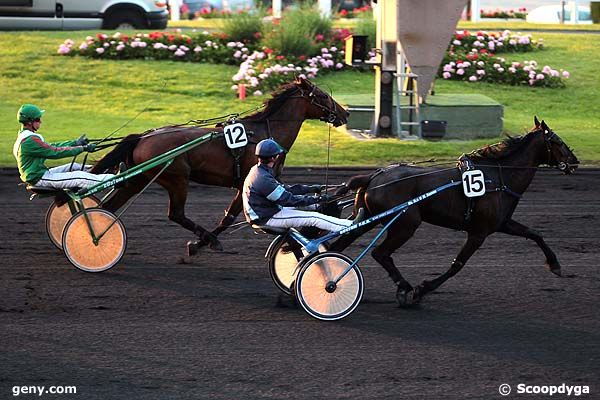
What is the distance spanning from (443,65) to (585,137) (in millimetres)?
4824

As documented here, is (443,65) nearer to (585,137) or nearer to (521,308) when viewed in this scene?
(585,137)

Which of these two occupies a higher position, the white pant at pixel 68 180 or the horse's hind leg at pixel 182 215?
the white pant at pixel 68 180

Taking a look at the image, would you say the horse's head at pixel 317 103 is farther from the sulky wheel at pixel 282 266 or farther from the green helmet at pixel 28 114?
the green helmet at pixel 28 114

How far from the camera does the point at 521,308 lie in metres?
8.79

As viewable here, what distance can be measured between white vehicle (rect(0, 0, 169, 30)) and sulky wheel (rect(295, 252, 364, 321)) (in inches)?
677

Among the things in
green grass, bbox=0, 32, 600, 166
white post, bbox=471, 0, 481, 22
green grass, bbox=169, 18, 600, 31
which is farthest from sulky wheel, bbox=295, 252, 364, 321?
white post, bbox=471, 0, 481, 22

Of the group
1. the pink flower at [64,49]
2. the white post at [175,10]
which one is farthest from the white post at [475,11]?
the pink flower at [64,49]

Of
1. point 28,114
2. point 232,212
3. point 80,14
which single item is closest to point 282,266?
point 232,212

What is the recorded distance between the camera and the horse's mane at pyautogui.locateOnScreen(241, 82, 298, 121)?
35.0ft

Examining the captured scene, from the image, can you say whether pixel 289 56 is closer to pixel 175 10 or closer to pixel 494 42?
pixel 494 42

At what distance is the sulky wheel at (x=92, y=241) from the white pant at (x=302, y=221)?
1770 mm

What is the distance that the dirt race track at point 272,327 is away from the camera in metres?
7.00

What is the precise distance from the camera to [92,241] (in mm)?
9727

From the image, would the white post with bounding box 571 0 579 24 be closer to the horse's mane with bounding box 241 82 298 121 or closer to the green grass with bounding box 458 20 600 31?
the green grass with bounding box 458 20 600 31
